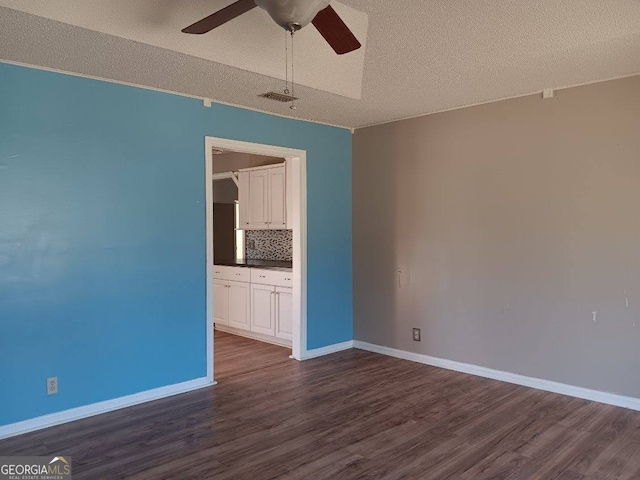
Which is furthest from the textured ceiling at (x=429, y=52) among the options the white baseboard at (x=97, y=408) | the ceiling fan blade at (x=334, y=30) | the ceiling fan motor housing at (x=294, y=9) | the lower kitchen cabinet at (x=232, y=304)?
the lower kitchen cabinet at (x=232, y=304)

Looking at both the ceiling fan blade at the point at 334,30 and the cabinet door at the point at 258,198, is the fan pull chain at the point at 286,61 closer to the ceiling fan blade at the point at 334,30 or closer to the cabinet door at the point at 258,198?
the ceiling fan blade at the point at 334,30

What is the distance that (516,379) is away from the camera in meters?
4.10

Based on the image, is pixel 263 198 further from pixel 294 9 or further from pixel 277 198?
pixel 294 9

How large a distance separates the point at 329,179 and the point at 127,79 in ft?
7.38

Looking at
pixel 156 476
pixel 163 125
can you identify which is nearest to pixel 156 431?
pixel 156 476

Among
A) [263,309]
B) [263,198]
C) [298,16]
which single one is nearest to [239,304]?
[263,309]

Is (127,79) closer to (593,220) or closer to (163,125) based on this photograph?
(163,125)

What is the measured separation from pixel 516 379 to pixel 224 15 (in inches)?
139

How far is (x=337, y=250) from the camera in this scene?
5234 mm

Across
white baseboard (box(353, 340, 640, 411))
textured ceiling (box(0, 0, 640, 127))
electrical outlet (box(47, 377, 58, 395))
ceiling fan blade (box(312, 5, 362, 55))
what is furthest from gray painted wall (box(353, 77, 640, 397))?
electrical outlet (box(47, 377, 58, 395))

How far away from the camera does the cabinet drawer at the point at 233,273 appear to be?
5738mm

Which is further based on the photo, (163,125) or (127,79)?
(163,125)

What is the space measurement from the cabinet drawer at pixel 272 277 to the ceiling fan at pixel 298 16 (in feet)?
10.2

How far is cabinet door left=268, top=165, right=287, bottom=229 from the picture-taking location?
569 centimetres
